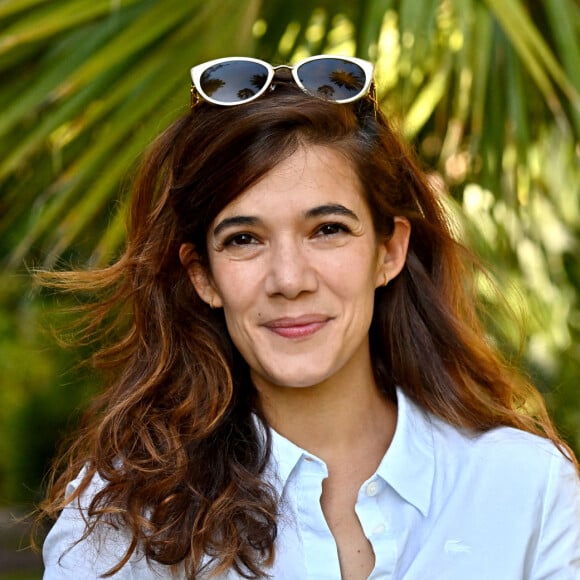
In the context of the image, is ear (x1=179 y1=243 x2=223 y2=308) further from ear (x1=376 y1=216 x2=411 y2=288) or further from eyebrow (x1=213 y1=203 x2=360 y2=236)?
ear (x1=376 y1=216 x2=411 y2=288)

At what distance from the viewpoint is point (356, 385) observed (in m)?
2.48

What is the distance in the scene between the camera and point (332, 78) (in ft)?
7.90

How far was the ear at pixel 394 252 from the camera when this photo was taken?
2498 mm

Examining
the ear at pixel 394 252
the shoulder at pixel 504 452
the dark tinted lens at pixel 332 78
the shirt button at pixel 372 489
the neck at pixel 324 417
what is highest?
the dark tinted lens at pixel 332 78

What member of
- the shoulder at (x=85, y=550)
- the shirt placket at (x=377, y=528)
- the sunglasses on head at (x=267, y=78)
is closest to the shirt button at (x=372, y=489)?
the shirt placket at (x=377, y=528)

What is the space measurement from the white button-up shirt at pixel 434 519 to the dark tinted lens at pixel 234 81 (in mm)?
624

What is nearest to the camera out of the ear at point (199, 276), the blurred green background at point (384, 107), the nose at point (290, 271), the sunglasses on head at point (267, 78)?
the nose at point (290, 271)

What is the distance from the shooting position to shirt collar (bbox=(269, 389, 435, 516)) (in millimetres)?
2359

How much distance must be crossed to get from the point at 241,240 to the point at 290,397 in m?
0.32

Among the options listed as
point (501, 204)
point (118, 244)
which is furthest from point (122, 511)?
point (501, 204)

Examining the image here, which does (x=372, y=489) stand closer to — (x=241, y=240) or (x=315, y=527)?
(x=315, y=527)

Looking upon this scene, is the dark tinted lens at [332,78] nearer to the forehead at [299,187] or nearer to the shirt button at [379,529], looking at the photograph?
the forehead at [299,187]

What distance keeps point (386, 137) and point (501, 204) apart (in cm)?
107

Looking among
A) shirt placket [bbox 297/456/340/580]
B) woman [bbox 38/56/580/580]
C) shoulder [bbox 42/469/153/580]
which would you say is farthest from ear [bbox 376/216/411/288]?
shoulder [bbox 42/469/153/580]
